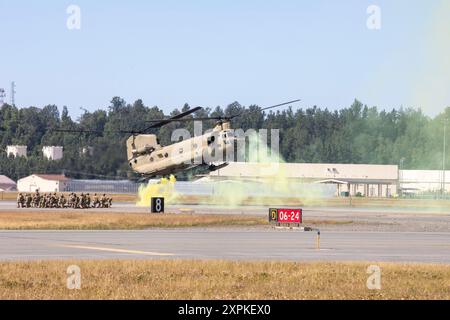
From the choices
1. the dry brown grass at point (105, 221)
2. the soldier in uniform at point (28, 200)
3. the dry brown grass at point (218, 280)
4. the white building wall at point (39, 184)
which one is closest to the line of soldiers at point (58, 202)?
the soldier in uniform at point (28, 200)

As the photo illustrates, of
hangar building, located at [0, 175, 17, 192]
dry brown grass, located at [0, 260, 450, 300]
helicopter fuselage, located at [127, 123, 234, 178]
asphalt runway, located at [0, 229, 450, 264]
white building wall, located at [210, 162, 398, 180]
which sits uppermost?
helicopter fuselage, located at [127, 123, 234, 178]

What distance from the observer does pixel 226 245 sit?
4278 centimetres

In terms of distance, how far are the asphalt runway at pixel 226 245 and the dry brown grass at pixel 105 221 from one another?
458 cm

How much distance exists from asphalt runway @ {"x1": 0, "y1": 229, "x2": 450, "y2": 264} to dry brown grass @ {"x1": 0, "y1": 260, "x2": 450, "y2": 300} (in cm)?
446

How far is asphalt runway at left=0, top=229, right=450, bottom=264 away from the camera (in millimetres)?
36500

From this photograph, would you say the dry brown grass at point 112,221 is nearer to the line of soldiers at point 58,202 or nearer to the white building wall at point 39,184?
the line of soldiers at point 58,202

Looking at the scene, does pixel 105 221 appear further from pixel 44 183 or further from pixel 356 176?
pixel 356 176

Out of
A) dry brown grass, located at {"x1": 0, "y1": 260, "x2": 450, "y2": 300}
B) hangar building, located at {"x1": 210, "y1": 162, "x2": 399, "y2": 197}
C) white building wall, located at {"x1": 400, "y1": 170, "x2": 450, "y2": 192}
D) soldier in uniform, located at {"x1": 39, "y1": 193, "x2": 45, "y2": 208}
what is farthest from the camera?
white building wall, located at {"x1": 400, "y1": 170, "x2": 450, "y2": 192}

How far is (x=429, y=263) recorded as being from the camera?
34594mm

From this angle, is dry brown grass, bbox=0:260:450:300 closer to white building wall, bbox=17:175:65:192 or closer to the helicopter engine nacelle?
the helicopter engine nacelle

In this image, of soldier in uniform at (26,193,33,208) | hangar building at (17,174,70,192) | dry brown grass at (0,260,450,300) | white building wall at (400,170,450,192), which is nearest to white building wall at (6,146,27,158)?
hangar building at (17,174,70,192)

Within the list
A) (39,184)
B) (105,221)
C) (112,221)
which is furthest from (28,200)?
(39,184)

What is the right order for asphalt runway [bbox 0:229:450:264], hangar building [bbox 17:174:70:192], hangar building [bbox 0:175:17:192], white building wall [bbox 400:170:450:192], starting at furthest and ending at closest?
white building wall [bbox 400:170:450:192]
hangar building [bbox 0:175:17:192]
hangar building [bbox 17:174:70:192]
asphalt runway [bbox 0:229:450:264]

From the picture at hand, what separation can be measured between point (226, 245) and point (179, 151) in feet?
130
